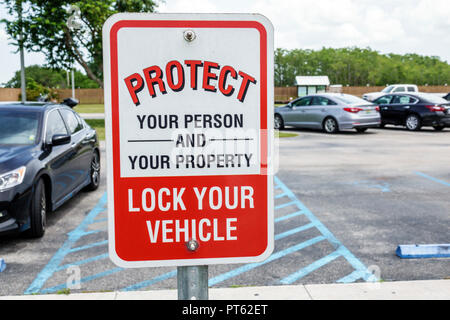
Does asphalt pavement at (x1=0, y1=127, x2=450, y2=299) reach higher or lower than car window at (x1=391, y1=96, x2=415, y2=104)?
lower

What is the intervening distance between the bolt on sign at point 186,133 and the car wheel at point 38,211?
4.11m

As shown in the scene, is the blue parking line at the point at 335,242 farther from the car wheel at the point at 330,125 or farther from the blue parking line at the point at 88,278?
the car wheel at the point at 330,125

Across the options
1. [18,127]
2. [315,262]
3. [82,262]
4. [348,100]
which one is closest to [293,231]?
[315,262]

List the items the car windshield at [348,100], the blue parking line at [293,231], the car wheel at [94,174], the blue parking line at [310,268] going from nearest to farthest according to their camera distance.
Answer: the blue parking line at [310,268] → the blue parking line at [293,231] → the car wheel at [94,174] → the car windshield at [348,100]

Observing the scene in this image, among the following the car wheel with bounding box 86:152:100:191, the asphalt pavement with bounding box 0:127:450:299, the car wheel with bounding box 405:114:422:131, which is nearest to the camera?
the asphalt pavement with bounding box 0:127:450:299

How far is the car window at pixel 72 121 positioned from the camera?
7.56m

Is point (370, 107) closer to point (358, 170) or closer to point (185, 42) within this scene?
point (358, 170)

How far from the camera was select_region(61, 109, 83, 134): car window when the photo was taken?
7.56m

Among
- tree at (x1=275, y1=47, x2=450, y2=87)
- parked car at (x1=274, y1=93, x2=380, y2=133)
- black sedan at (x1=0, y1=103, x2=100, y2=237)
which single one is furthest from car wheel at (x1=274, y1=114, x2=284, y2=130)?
tree at (x1=275, y1=47, x2=450, y2=87)

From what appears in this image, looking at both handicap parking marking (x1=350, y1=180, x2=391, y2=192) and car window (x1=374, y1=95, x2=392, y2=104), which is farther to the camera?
car window (x1=374, y1=95, x2=392, y2=104)

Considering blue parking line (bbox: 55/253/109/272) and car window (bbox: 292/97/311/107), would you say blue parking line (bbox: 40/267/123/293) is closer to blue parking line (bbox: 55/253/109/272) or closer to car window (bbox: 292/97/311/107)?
blue parking line (bbox: 55/253/109/272)

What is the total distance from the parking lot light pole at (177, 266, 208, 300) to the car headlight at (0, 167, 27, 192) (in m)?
4.07

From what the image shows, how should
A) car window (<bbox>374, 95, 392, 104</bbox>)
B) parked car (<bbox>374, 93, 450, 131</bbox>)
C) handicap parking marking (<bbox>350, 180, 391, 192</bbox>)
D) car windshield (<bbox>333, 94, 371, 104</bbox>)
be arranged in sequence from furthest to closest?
1. car window (<bbox>374, 95, 392, 104</bbox>)
2. parked car (<bbox>374, 93, 450, 131</bbox>)
3. car windshield (<bbox>333, 94, 371, 104</bbox>)
4. handicap parking marking (<bbox>350, 180, 391, 192</bbox>)

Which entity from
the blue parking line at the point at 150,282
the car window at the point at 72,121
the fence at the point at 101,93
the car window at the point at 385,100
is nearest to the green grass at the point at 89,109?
the fence at the point at 101,93
